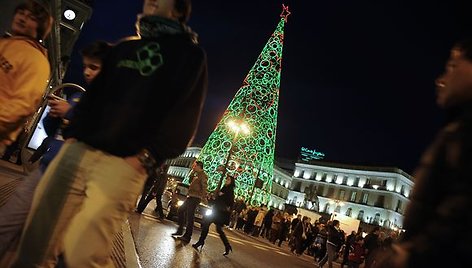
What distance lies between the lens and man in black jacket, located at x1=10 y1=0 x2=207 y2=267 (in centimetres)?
210

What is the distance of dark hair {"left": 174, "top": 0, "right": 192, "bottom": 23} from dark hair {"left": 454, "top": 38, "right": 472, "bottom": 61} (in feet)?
5.26

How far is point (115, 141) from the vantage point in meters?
2.13

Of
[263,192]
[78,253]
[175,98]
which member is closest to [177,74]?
[175,98]

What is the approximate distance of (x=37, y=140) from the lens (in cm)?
1002

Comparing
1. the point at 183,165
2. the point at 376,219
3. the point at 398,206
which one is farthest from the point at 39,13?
the point at 183,165

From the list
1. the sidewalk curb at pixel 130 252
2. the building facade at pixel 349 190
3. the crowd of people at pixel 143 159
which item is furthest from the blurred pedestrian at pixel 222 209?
the building facade at pixel 349 190

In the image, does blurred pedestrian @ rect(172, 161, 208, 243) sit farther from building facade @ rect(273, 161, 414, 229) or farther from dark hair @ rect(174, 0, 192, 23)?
building facade @ rect(273, 161, 414, 229)

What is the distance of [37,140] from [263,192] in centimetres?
2767

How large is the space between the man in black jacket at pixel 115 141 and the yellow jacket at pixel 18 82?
0.78 metres

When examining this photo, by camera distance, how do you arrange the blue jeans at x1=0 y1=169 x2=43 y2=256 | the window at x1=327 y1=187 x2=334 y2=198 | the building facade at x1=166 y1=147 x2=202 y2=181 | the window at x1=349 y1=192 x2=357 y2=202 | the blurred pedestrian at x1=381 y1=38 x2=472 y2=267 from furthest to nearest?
the building facade at x1=166 y1=147 x2=202 y2=181 < the window at x1=327 y1=187 x2=334 y2=198 < the window at x1=349 y1=192 x2=357 y2=202 < the blue jeans at x1=0 y1=169 x2=43 y2=256 < the blurred pedestrian at x1=381 y1=38 x2=472 y2=267

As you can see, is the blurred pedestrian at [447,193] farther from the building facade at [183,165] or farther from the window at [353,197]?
the building facade at [183,165]

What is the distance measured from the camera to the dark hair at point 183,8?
2556mm

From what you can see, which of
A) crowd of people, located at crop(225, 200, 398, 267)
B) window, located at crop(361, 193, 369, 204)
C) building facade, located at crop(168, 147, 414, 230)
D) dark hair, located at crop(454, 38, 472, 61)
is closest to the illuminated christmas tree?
crowd of people, located at crop(225, 200, 398, 267)

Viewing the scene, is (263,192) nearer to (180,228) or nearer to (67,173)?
(180,228)
